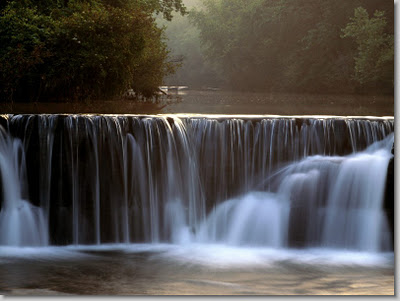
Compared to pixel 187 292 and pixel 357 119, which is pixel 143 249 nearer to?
pixel 187 292

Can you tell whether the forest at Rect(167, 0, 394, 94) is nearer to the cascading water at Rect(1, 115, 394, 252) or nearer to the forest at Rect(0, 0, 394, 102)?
the forest at Rect(0, 0, 394, 102)

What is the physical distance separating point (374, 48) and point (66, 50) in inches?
321

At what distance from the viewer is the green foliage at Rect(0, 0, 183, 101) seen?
569 inches

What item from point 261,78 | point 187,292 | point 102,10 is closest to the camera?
point 187,292

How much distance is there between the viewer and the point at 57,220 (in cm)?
939

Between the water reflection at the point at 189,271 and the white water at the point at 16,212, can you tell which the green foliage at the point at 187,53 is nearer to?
the white water at the point at 16,212

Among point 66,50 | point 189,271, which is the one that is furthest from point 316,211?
point 66,50

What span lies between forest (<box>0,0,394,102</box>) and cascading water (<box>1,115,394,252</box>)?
5.23m

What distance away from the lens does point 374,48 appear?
18.1 metres

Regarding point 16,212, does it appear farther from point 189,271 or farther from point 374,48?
point 374,48

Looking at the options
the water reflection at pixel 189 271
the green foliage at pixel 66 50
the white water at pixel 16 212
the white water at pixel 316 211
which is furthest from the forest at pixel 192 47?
the water reflection at pixel 189 271

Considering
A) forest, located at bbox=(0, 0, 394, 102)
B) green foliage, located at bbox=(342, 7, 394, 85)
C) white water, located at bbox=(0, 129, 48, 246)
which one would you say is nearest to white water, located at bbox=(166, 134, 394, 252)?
white water, located at bbox=(0, 129, 48, 246)

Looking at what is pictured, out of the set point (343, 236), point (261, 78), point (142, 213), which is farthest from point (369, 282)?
point (261, 78)

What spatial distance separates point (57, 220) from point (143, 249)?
4.15 feet
